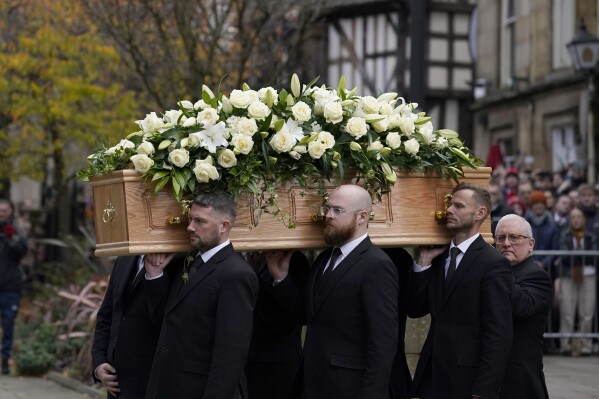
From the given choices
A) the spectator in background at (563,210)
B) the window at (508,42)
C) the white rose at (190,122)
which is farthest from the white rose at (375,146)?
the window at (508,42)

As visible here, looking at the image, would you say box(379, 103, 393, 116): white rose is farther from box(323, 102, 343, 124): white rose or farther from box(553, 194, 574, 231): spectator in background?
box(553, 194, 574, 231): spectator in background

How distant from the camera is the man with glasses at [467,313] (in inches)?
331

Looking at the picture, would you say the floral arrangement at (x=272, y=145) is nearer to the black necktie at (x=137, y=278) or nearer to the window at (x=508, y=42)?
the black necktie at (x=137, y=278)

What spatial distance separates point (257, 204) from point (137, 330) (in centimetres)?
136

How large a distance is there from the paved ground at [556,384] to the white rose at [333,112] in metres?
5.70

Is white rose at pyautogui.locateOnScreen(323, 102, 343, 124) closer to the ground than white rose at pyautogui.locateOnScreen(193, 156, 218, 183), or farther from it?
farther from it

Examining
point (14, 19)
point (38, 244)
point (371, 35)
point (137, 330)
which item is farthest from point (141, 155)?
point (371, 35)

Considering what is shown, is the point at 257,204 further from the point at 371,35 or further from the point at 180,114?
the point at 371,35

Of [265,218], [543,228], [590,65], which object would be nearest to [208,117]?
[265,218]

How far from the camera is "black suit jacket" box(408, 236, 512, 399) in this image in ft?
27.6

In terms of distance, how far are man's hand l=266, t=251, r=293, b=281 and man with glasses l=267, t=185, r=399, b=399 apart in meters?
0.52

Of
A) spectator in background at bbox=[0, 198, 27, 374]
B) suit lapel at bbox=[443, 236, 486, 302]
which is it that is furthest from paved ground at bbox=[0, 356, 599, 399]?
suit lapel at bbox=[443, 236, 486, 302]

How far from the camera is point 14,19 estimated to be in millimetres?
26422

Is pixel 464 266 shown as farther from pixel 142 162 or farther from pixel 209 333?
pixel 142 162
